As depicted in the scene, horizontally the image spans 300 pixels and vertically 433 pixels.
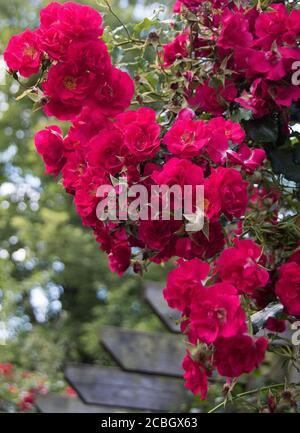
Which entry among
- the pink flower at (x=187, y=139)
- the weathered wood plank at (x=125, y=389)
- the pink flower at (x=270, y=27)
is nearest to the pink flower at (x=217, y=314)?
the pink flower at (x=187, y=139)

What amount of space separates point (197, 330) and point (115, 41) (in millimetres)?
758

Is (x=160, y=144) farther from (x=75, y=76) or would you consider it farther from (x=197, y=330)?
(x=197, y=330)

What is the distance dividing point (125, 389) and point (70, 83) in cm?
241

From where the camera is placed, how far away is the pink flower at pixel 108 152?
3.79ft

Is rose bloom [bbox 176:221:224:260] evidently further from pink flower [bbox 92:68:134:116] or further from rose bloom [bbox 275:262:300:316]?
pink flower [bbox 92:68:134:116]

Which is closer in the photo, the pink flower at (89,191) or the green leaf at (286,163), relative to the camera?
the pink flower at (89,191)

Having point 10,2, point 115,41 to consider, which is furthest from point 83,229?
point 115,41

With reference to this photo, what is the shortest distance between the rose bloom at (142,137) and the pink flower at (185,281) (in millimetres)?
203

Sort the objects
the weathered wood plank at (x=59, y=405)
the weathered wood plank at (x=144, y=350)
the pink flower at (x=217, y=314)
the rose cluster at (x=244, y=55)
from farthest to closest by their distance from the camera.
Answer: the weathered wood plank at (x=59, y=405), the weathered wood plank at (x=144, y=350), the rose cluster at (x=244, y=55), the pink flower at (x=217, y=314)

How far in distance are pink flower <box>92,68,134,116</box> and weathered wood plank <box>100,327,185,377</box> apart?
1999 millimetres

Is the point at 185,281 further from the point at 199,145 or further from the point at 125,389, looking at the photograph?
the point at 125,389

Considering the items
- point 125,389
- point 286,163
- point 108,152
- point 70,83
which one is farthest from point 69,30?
point 125,389

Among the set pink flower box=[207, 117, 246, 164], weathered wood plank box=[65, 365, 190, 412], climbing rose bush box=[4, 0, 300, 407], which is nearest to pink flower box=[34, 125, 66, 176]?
climbing rose bush box=[4, 0, 300, 407]

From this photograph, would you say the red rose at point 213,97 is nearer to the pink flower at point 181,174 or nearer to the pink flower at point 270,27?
the pink flower at point 270,27
